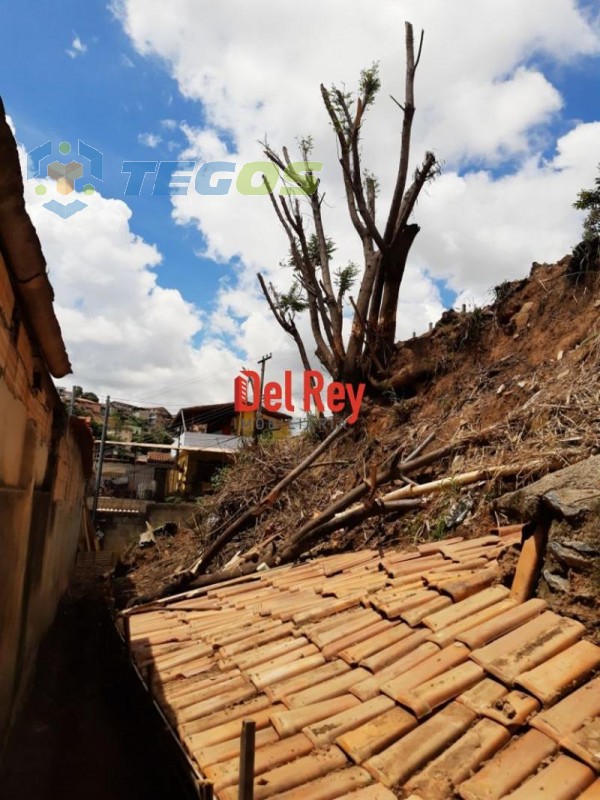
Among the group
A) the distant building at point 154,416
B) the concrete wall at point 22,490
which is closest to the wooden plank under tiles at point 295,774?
the concrete wall at point 22,490

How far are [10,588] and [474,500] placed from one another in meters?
3.72

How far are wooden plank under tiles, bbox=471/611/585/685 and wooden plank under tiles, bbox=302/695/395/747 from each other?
47 centimetres

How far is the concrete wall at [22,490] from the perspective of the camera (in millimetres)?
3439

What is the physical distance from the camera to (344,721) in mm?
2408

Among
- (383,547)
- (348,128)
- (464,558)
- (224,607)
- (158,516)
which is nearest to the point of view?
(464,558)

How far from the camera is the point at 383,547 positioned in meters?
5.56

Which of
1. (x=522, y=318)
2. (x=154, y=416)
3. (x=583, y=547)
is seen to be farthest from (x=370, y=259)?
(x=154, y=416)

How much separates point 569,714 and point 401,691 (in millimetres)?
677

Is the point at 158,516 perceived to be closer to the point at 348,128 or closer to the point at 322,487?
the point at 322,487

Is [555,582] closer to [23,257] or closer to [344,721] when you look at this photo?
[344,721]

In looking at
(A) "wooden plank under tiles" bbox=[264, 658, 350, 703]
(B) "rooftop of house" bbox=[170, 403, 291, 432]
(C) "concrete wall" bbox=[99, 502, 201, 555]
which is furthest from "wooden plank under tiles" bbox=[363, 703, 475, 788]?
(B) "rooftop of house" bbox=[170, 403, 291, 432]

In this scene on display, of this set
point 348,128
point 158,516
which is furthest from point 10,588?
point 158,516

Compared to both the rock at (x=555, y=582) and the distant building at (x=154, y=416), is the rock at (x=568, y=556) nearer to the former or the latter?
the rock at (x=555, y=582)

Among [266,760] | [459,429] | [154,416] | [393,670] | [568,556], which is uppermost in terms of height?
[154,416]
